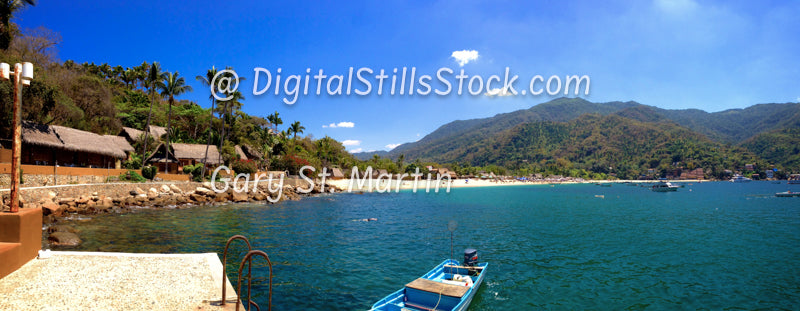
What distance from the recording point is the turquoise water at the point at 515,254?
13.2m

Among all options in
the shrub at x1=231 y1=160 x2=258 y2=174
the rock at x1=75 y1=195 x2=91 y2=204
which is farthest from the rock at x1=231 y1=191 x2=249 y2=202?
the rock at x1=75 y1=195 x2=91 y2=204

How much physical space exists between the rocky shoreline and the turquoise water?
4.88 ft

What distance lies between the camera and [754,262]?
62.2 ft

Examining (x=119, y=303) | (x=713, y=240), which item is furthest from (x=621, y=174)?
(x=119, y=303)

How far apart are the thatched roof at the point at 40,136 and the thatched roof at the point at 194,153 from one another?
17.9 m

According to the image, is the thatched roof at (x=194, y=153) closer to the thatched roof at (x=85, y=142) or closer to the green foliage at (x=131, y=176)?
the thatched roof at (x=85, y=142)

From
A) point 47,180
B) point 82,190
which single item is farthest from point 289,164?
point 47,180

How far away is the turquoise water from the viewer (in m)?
13.2

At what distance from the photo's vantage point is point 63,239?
54.1ft

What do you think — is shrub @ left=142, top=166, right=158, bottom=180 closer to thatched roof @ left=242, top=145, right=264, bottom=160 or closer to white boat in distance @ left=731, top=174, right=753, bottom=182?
thatched roof @ left=242, top=145, right=264, bottom=160

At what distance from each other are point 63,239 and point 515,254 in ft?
71.3

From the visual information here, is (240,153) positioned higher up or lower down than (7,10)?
lower down

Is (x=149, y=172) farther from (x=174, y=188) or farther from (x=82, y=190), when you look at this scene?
(x=82, y=190)

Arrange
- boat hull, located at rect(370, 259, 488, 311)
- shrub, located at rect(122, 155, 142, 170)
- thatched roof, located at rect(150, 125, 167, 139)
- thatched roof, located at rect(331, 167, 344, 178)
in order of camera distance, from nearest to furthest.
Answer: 1. boat hull, located at rect(370, 259, 488, 311)
2. shrub, located at rect(122, 155, 142, 170)
3. thatched roof, located at rect(150, 125, 167, 139)
4. thatched roof, located at rect(331, 167, 344, 178)
